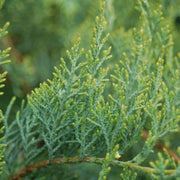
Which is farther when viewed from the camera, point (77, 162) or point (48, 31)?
point (48, 31)

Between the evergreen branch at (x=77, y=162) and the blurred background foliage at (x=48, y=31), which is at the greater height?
the blurred background foliage at (x=48, y=31)

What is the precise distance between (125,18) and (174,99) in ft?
4.28

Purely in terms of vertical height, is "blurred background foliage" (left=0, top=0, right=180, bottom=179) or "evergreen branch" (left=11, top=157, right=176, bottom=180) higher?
"blurred background foliage" (left=0, top=0, right=180, bottom=179)

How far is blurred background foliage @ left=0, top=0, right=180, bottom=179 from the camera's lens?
2.07m

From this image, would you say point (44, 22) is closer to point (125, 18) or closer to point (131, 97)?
point (125, 18)

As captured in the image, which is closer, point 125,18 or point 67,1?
point 125,18

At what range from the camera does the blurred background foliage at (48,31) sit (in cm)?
207

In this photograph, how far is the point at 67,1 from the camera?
266 cm

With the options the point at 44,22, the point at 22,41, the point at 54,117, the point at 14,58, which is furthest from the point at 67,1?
the point at 54,117

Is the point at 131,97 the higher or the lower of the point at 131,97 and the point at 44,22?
the lower

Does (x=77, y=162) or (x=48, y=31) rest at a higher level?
(x=48, y=31)

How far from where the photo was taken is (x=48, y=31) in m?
2.67

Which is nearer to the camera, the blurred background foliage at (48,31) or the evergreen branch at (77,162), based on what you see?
the evergreen branch at (77,162)

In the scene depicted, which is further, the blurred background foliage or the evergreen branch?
the blurred background foliage
